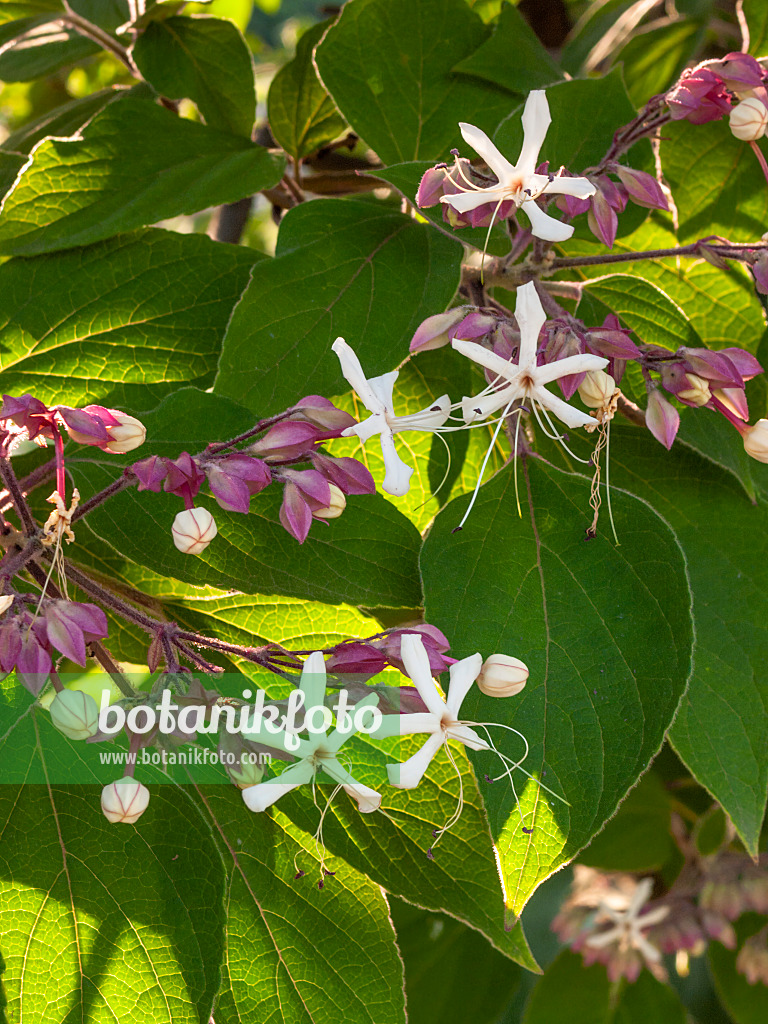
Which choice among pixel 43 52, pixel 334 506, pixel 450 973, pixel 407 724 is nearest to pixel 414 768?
pixel 407 724

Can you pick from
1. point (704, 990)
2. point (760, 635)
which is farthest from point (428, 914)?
point (760, 635)

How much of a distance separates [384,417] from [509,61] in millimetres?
429

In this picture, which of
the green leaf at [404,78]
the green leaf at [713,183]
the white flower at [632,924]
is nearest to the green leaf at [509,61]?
the green leaf at [404,78]

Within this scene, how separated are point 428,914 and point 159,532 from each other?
82 cm

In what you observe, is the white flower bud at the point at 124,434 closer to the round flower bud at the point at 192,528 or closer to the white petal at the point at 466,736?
the round flower bud at the point at 192,528

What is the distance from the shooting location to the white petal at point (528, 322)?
48 cm

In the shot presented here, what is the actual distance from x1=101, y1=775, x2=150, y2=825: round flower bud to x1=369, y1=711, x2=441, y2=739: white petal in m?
0.12

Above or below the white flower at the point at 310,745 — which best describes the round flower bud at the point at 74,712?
above

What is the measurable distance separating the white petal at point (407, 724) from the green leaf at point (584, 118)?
0.41 metres

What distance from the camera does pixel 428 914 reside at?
1.21 meters

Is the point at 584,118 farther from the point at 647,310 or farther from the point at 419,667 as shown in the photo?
the point at 419,667

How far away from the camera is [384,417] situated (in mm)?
506

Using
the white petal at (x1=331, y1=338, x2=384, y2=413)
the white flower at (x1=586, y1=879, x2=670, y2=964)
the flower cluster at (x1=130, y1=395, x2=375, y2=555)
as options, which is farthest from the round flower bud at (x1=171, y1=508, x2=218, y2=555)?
the white flower at (x1=586, y1=879, x2=670, y2=964)

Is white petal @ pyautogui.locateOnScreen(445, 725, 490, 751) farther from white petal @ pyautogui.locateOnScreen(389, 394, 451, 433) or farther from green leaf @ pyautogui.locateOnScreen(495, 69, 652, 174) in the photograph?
green leaf @ pyautogui.locateOnScreen(495, 69, 652, 174)
